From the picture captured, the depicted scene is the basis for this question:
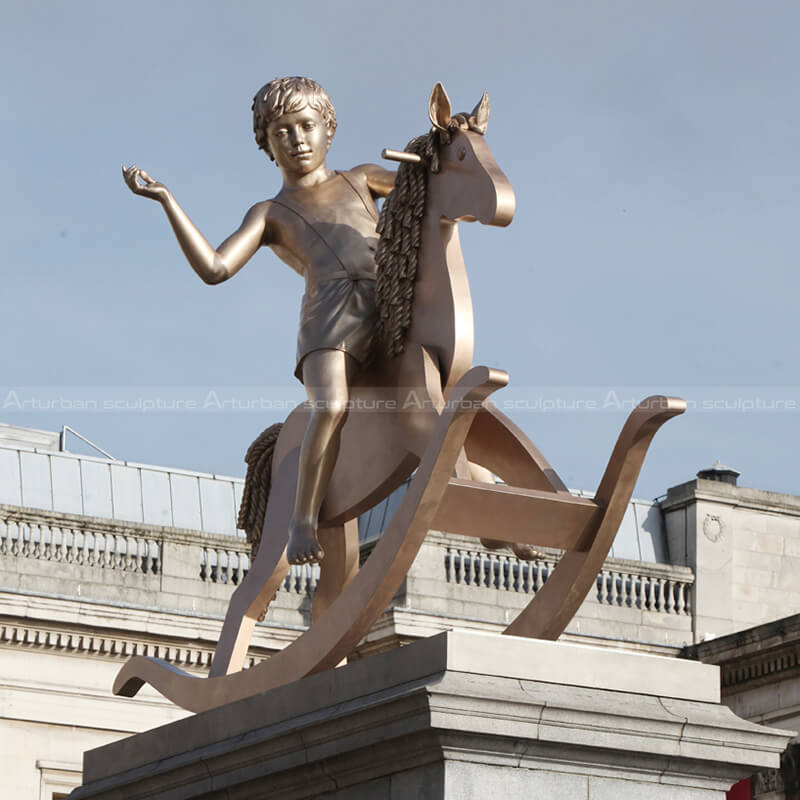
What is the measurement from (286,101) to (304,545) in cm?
203

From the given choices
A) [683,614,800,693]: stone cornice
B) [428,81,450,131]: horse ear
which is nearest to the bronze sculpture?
[428,81,450,131]: horse ear

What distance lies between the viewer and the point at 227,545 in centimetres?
2225

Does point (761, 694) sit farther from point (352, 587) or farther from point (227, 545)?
point (352, 587)

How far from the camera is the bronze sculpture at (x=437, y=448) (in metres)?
7.79

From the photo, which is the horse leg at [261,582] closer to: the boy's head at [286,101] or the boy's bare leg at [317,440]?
the boy's bare leg at [317,440]

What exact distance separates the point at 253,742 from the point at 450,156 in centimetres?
255

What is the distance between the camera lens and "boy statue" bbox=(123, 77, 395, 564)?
848cm

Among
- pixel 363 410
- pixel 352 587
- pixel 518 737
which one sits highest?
pixel 363 410

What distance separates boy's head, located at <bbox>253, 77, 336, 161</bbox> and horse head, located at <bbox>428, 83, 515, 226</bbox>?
35.5 inches

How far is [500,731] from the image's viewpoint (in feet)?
23.1

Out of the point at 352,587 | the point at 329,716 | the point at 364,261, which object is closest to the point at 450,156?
the point at 364,261

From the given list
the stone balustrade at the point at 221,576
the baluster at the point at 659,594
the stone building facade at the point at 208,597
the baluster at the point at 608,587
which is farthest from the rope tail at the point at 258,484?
the baluster at the point at 659,594

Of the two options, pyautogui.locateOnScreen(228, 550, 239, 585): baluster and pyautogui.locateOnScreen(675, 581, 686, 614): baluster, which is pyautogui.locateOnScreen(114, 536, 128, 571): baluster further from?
pyautogui.locateOnScreen(675, 581, 686, 614): baluster

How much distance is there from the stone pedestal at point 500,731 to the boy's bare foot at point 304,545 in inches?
29.5
